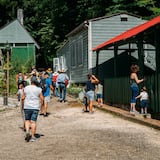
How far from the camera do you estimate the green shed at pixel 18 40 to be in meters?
48.8

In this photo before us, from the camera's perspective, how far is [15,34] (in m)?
50.8

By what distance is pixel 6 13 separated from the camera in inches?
2375

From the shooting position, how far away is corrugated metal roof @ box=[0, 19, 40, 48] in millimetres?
50188

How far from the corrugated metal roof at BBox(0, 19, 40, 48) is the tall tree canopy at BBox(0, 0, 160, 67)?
2.59m

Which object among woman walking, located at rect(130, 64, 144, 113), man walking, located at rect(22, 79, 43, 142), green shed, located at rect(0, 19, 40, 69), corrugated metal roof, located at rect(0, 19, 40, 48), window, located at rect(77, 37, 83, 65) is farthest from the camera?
corrugated metal roof, located at rect(0, 19, 40, 48)

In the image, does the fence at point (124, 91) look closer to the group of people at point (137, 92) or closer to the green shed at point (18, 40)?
the group of people at point (137, 92)

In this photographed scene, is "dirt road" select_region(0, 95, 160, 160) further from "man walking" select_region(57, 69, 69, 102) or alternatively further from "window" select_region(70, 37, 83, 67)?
"window" select_region(70, 37, 83, 67)

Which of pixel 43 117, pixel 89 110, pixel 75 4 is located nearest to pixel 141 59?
pixel 89 110

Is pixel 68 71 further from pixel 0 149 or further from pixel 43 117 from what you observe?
pixel 0 149

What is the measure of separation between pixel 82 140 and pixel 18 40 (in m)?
39.3

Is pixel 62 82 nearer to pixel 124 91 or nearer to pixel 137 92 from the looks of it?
pixel 124 91

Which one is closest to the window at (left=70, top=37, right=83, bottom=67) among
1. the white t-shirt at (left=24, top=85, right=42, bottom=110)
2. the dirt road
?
the dirt road

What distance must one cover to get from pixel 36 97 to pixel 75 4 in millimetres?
36266

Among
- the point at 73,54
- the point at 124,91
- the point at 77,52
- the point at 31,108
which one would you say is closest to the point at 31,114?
the point at 31,108
